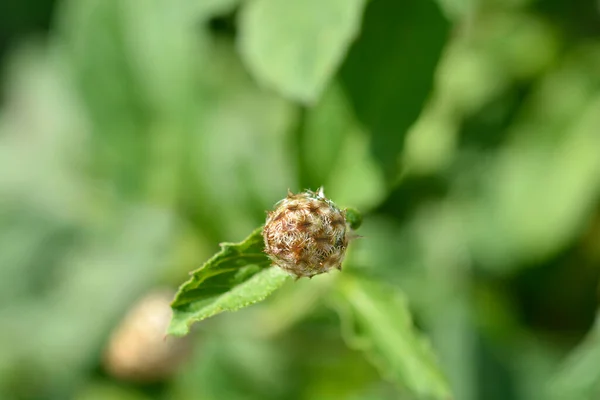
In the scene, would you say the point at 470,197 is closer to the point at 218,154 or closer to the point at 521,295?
the point at 521,295

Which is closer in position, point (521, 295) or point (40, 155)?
point (521, 295)

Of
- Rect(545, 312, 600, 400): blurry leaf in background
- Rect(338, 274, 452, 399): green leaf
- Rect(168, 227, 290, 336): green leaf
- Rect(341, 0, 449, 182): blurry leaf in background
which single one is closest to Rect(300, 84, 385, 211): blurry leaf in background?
Rect(341, 0, 449, 182): blurry leaf in background

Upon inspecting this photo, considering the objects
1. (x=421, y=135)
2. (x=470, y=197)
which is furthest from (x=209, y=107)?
Answer: (x=470, y=197)

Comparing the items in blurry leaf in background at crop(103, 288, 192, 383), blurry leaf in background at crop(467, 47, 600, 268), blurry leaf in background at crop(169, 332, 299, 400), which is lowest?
blurry leaf in background at crop(169, 332, 299, 400)

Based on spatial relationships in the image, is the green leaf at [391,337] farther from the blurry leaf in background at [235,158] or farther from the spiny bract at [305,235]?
the blurry leaf in background at [235,158]

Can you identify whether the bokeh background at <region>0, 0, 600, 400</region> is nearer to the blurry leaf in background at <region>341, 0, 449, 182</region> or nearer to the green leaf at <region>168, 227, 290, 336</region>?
the blurry leaf in background at <region>341, 0, 449, 182</region>

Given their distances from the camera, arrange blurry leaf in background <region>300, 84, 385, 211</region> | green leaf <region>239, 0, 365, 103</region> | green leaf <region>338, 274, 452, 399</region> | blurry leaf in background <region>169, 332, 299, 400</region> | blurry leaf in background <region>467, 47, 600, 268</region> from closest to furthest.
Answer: green leaf <region>338, 274, 452, 399</region> < green leaf <region>239, 0, 365, 103</region> < blurry leaf in background <region>300, 84, 385, 211</region> < blurry leaf in background <region>169, 332, 299, 400</region> < blurry leaf in background <region>467, 47, 600, 268</region>

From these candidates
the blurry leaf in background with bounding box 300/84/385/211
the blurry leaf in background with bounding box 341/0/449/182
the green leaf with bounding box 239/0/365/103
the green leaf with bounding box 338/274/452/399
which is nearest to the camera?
the green leaf with bounding box 338/274/452/399
